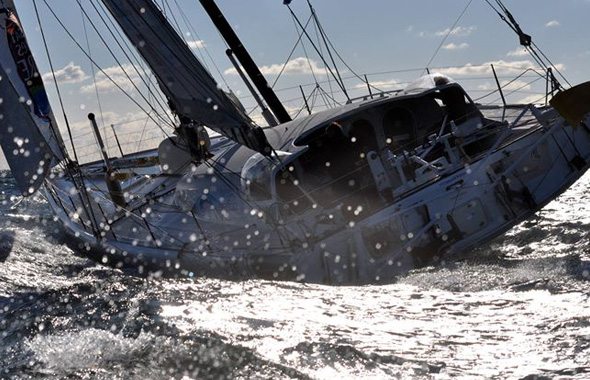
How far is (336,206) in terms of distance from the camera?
1028 cm

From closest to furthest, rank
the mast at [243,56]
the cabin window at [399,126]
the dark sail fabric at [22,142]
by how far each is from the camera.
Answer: the dark sail fabric at [22,142] → the cabin window at [399,126] → the mast at [243,56]

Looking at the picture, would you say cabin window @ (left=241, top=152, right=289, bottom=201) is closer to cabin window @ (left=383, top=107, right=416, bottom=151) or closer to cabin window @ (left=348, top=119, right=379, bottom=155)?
cabin window @ (left=348, top=119, right=379, bottom=155)

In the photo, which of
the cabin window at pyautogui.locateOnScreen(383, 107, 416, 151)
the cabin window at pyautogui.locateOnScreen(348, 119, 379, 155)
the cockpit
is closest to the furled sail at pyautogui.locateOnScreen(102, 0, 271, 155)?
the cockpit

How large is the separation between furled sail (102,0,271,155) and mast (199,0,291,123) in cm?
399

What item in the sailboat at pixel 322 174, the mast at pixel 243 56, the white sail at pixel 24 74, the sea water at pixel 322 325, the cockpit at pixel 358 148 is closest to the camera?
the sea water at pixel 322 325

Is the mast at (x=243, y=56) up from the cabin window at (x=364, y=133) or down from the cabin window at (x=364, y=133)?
up

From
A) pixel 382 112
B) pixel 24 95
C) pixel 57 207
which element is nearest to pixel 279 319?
pixel 382 112

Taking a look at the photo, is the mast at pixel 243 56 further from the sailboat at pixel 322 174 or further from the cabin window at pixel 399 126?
the cabin window at pixel 399 126

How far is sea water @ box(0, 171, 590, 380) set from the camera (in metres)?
6.32

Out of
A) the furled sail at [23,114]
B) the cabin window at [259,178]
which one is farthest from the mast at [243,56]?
the cabin window at [259,178]

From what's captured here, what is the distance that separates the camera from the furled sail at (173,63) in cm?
1095

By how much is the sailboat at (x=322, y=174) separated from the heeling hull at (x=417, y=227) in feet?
0.05

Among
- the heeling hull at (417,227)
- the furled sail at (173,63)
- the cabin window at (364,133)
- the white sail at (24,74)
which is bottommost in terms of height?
the heeling hull at (417,227)

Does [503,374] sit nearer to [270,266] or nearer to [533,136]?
[270,266]
